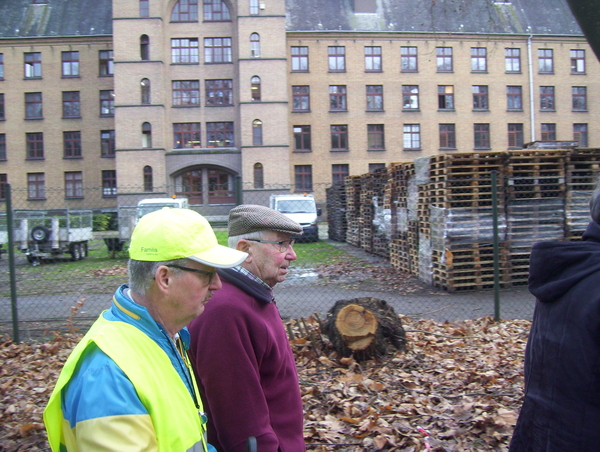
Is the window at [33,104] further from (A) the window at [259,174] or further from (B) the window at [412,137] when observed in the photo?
(B) the window at [412,137]

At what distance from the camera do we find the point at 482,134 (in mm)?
44969

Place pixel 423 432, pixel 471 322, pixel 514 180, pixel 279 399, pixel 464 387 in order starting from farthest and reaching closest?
1. pixel 514 180
2. pixel 471 322
3. pixel 464 387
4. pixel 423 432
5. pixel 279 399

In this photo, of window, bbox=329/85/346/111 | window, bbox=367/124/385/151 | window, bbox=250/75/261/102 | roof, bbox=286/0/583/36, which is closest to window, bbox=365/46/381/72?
roof, bbox=286/0/583/36

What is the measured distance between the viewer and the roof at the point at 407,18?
4341 cm

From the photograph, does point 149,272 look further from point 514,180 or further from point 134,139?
point 134,139

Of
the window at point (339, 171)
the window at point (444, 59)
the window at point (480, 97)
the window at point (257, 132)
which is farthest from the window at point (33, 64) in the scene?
the window at point (480, 97)

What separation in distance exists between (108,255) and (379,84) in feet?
103

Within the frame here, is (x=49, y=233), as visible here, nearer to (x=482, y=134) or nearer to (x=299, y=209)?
(x=299, y=209)

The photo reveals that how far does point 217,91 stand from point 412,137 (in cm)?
1687

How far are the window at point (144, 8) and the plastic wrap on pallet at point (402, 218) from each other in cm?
3307

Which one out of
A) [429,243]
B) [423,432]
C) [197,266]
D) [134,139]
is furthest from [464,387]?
[134,139]

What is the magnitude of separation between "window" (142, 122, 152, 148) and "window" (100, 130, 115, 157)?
511 cm

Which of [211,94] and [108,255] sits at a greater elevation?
[211,94]

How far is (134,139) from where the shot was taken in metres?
39.7
